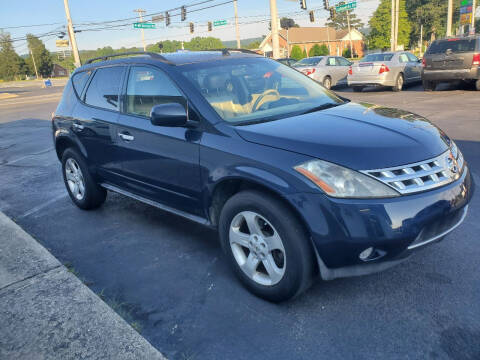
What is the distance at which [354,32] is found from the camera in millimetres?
93062

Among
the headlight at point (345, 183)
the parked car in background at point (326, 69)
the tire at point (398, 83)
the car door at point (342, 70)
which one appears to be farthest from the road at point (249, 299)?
the car door at point (342, 70)

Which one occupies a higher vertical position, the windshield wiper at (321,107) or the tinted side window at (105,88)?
the tinted side window at (105,88)

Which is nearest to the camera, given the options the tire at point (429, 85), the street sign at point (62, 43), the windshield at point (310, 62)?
the tire at point (429, 85)

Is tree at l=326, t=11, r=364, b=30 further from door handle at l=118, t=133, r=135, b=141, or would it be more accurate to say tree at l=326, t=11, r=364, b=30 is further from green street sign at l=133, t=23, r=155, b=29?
door handle at l=118, t=133, r=135, b=141

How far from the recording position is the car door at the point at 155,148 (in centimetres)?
330

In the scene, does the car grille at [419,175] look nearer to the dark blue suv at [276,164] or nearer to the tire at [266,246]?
the dark blue suv at [276,164]

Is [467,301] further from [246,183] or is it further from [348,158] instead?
[246,183]

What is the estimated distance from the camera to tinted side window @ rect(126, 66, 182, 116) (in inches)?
139

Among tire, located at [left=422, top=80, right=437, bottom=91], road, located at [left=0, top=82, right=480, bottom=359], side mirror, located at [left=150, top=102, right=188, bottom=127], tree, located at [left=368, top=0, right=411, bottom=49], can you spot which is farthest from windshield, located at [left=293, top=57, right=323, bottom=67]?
tree, located at [left=368, top=0, right=411, bottom=49]

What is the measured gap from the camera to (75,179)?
503 centimetres

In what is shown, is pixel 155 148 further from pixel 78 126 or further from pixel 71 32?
pixel 71 32

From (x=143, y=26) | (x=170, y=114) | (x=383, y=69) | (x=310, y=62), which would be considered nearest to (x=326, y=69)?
(x=310, y=62)

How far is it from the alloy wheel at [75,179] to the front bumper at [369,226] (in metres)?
3.21

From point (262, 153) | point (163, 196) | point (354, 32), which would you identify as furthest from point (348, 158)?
point (354, 32)
